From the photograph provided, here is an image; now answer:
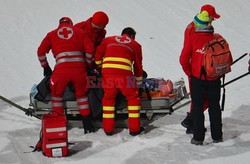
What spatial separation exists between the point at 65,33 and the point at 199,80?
2.00 meters

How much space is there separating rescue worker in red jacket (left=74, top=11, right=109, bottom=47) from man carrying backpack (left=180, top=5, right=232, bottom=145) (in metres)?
1.36

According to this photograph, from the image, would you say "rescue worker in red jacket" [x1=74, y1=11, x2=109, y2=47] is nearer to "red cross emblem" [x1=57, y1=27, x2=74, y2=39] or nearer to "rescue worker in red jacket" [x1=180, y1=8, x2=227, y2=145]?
"red cross emblem" [x1=57, y1=27, x2=74, y2=39]

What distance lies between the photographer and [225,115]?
22.7ft

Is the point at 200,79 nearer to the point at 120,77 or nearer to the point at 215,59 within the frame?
the point at 215,59

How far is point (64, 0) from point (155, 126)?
7.50 metres

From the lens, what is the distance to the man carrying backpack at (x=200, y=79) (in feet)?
17.3

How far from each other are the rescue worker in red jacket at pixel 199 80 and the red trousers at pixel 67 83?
1.46 meters

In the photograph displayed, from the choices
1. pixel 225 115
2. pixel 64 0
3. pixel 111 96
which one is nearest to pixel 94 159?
pixel 111 96

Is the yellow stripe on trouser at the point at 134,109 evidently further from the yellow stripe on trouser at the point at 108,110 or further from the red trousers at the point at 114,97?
the yellow stripe on trouser at the point at 108,110

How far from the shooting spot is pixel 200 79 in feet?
17.4

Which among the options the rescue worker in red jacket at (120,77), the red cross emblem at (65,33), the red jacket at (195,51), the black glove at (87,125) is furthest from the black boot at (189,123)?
the red cross emblem at (65,33)

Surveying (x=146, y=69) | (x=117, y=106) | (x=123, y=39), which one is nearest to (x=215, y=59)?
(x=123, y=39)

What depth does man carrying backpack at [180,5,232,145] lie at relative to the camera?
207 inches

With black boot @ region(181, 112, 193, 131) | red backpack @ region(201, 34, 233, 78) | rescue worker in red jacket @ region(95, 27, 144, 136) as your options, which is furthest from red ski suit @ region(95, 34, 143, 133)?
red backpack @ region(201, 34, 233, 78)
